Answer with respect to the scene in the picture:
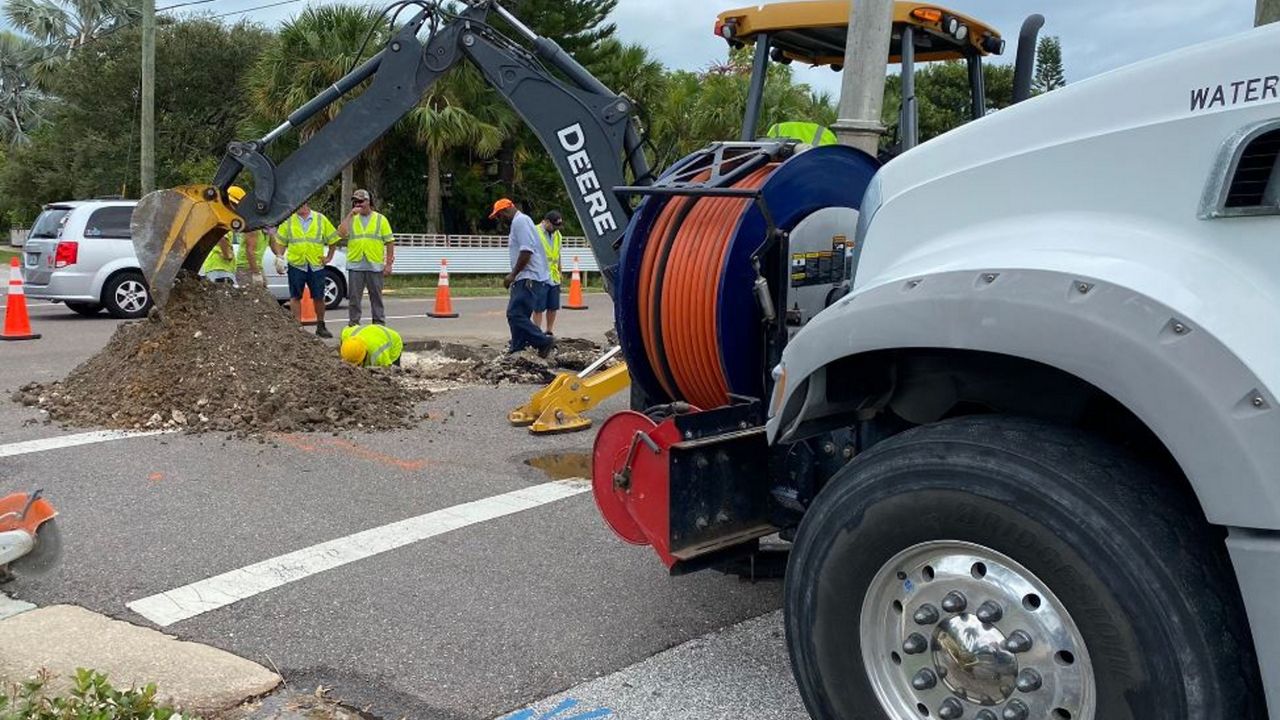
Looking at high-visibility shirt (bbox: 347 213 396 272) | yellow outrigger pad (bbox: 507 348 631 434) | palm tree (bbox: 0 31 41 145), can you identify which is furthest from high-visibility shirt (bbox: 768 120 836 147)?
palm tree (bbox: 0 31 41 145)

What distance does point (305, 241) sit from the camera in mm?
12492

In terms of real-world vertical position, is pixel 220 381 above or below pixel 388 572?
above

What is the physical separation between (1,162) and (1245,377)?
167 ft

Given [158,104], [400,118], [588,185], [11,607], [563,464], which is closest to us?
[11,607]

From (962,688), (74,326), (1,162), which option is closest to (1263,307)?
(962,688)

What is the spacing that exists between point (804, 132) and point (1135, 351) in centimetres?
389

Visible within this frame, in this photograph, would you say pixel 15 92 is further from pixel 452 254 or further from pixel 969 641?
pixel 969 641

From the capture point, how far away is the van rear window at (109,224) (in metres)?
14.4

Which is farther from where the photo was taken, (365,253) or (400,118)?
(365,253)

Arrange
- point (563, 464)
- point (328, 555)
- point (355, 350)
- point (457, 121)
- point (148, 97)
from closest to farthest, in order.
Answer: point (328, 555) → point (563, 464) → point (355, 350) → point (148, 97) → point (457, 121)

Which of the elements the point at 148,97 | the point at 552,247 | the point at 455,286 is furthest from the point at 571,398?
the point at 148,97

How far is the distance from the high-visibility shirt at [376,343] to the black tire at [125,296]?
5686mm

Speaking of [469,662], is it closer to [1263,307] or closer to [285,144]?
[1263,307]

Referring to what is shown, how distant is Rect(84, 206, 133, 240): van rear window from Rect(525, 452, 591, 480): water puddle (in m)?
9.98
